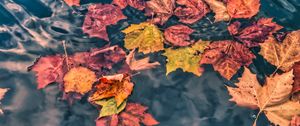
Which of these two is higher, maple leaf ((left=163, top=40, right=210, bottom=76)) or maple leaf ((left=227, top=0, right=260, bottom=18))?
maple leaf ((left=227, top=0, right=260, bottom=18))

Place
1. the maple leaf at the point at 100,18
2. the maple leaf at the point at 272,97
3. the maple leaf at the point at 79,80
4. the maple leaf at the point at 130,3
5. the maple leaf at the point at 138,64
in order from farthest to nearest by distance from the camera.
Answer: the maple leaf at the point at 130,3 → the maple leaf at the point at 100,18 → the maple leaf at the point at 138,64 → the maple leaf at the point at 79,80 → the maple leaf at the point at 272,97

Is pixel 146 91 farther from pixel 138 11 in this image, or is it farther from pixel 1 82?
pixel 1 82

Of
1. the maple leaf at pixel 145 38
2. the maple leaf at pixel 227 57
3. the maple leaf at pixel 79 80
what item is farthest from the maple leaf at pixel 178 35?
the maple leaf at pixel 79 80

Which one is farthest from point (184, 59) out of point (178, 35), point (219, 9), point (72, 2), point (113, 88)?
point (72, 2)

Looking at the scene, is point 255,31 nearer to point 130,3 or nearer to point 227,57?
point 227,57

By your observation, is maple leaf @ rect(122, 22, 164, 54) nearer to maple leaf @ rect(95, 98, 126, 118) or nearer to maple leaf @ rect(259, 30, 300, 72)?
maple leaf @ rect(95, 98, 126, 118)

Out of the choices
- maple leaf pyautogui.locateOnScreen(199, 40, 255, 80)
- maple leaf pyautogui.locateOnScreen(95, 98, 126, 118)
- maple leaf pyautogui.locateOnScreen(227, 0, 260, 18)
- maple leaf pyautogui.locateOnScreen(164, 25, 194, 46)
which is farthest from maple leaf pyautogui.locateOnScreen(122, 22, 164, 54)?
maple leaf pyautogui.locateOnScreen(227, 0, 260, 18)

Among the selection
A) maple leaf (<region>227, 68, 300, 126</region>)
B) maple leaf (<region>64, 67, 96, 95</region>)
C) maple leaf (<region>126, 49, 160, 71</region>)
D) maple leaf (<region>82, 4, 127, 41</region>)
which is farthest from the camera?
maple leaf (<region>82, 4, 127, 41</region>)

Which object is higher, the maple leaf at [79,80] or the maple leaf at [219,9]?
the maple leaf at [219,9]

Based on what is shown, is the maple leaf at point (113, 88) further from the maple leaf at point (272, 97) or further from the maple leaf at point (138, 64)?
the maple leaf at point (272, 97)
